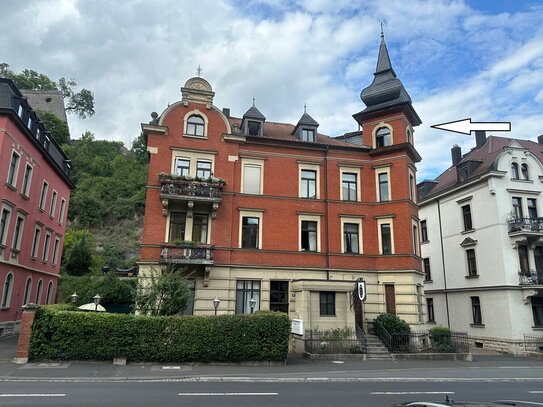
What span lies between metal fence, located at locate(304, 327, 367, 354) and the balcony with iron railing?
14029mm

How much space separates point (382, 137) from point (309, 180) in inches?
231

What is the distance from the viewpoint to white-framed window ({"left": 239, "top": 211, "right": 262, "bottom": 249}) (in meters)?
23.2

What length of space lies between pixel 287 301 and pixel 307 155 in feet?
30.2

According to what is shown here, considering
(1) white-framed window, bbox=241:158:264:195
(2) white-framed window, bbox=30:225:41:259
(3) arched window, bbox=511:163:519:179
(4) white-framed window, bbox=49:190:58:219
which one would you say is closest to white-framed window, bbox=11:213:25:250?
(2) white-framed window, bbox=30:225:41:259

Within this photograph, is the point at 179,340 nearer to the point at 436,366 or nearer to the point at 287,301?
the point at 287,301

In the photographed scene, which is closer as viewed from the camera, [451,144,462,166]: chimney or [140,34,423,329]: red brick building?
[140,34,423,329]: red brick building

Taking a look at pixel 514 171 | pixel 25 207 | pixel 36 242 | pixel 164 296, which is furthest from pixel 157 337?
pixel 514 171

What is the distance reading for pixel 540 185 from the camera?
2850 cm

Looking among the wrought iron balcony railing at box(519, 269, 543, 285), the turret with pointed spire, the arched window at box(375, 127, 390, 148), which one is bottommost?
the wrought iron balcony railing at box(519, 269, 543, 285)

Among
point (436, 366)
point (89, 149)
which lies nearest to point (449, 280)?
point (436, 366)

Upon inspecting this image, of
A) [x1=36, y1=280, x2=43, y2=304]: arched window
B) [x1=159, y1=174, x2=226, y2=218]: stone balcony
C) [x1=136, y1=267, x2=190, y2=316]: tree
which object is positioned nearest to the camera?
[x1=136, y1=267, x2=190, y2=316]: tree

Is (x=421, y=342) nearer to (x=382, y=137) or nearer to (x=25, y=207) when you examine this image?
(x=382, y=137)

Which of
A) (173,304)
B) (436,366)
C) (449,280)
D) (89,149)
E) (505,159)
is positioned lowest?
(436,366)

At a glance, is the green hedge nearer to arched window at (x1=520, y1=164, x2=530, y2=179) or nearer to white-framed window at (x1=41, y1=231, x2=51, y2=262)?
white-framed window at (x1=41, y1=231, x2=51, y2=262)
